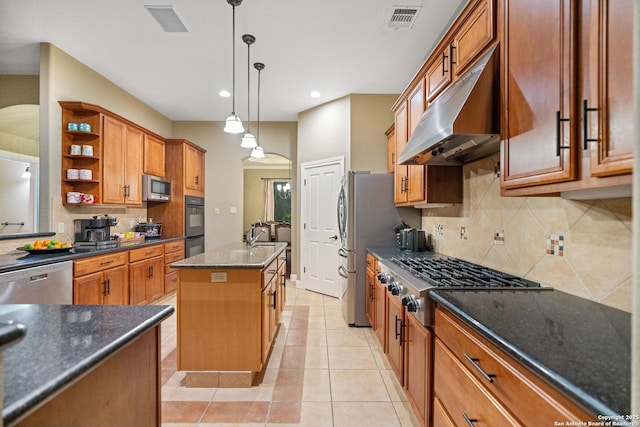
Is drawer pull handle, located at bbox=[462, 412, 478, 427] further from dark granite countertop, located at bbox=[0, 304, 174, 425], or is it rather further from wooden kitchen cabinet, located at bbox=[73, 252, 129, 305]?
wooden kitchen cabinet, located at bbox=[73, 252, 129, 305]

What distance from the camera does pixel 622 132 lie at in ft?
2.67

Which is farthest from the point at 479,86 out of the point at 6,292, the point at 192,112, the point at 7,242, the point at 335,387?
the point at 192,112

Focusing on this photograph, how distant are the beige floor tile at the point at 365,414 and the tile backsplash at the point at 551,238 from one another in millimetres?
1177

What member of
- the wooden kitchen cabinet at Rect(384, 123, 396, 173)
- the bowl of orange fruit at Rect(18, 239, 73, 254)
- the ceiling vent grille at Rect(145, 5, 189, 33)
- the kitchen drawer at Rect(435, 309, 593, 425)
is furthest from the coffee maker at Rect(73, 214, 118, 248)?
the kitchen drawer at Rect(435, 309, 593, 425)

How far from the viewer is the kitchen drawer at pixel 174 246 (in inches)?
170

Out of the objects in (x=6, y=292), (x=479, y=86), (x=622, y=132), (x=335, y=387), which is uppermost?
(x=479, y=86)

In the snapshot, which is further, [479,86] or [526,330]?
[479,86]

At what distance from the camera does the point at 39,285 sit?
238cm

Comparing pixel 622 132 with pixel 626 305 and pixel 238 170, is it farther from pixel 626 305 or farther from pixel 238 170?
pixel 238 170

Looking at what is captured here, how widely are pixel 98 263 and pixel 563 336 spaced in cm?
368

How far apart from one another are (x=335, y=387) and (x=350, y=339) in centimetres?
85

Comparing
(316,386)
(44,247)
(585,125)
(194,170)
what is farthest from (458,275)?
(194,170)

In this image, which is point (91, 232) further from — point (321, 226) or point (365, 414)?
point (365, 414)

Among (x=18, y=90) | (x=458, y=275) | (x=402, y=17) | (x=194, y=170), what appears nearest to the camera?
(x=458, y=275)
